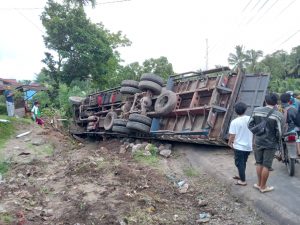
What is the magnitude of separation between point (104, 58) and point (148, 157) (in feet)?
46.6

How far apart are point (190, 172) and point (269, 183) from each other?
1674mm

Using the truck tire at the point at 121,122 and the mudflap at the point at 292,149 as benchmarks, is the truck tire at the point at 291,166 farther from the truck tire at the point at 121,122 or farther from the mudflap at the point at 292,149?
the truck tire at the point at 121,122

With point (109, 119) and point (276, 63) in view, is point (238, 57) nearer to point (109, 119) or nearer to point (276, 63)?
point (276, 63)

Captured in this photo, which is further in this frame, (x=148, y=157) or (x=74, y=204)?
(x=148, y=157)

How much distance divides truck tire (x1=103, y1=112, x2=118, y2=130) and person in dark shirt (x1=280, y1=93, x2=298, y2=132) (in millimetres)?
6190

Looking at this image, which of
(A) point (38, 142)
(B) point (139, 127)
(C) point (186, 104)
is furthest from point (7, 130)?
(C) point (186, 104)

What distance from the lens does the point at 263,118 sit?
4.77m

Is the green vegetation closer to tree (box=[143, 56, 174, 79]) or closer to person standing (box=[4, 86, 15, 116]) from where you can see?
tree (box=[143, 56, 174, 79])

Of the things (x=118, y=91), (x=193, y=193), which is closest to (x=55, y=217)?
(x=193, y=193)

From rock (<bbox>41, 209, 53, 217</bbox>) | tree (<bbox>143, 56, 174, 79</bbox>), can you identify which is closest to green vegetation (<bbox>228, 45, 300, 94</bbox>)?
tree (<bbox>143, 56, 174, 79</bbox>)

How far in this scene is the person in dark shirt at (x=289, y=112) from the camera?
18.2 ft

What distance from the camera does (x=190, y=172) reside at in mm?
6551

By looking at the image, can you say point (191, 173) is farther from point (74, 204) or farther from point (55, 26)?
point (55, 26)

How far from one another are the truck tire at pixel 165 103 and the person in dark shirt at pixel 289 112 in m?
3.41
